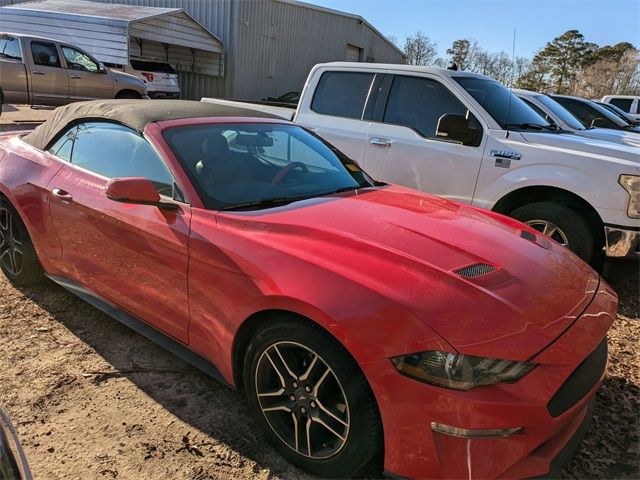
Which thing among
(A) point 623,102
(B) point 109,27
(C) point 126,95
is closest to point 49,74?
(C) point 126,95

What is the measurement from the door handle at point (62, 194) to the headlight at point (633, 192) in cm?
423

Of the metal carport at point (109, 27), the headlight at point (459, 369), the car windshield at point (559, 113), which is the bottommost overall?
the headlight at point (459, 369)

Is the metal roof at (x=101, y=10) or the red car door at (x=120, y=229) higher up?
the metal roof at (x=101, y=10)

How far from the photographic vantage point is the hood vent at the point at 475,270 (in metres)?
2.08

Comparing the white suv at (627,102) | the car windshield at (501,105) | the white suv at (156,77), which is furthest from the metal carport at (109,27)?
the white suv at (627,102)

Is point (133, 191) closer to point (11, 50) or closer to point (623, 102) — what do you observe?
point (11, 50)

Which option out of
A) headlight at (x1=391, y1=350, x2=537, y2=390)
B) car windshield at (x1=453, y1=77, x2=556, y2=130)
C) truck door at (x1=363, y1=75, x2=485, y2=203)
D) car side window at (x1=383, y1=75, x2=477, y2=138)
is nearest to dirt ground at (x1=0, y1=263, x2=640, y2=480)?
headlight at (x1=391, y1=350, x2=537, y2=390)

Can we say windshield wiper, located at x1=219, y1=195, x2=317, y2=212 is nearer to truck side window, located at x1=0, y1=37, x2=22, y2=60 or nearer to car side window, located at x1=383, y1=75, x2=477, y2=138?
car side window, located at x1=383, y1=75, x2=477, y2=138

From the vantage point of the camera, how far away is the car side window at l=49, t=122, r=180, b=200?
2.81 meters

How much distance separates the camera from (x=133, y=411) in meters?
2.60

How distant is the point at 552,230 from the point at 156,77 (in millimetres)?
15177

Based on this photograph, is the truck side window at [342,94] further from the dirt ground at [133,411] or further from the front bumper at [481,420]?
the front bumper at [481,420]

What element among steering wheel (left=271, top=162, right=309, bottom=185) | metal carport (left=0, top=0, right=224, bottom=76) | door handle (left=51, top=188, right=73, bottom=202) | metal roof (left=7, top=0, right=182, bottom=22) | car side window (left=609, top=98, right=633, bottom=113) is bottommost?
door handle (left=51, top=188, right=73, bottom=202)

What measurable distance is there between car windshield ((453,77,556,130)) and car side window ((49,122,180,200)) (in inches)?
133
